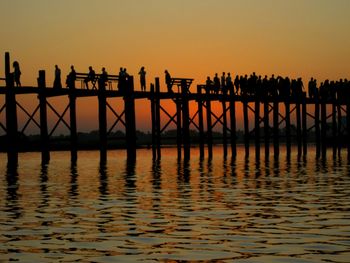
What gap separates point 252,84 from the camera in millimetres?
52375

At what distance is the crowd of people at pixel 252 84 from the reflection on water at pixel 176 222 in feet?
49.6

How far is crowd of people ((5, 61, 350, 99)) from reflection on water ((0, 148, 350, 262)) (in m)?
15.1

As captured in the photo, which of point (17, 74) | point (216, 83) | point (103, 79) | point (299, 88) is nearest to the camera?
point (17, 74)

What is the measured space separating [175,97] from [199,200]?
28.3m

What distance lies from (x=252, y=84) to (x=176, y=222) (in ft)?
123

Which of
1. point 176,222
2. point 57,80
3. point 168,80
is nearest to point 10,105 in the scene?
point 57,80

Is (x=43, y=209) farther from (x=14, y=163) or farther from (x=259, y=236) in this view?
(x=14, y=163)

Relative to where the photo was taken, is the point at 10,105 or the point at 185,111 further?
the point at 185,111

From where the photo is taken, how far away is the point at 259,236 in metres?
13.4

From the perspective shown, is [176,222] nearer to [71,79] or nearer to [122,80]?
[71,79]

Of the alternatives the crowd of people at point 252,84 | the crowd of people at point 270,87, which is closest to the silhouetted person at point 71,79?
the crowd of people at point 252,84

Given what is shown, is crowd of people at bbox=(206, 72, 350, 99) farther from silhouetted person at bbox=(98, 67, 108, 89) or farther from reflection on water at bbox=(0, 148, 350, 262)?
reflection on water at bbox=(0, 148, 350, 262)

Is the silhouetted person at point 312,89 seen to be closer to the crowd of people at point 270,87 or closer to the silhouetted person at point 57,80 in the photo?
the crowd of people at point 270,87

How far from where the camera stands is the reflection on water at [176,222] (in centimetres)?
1191
